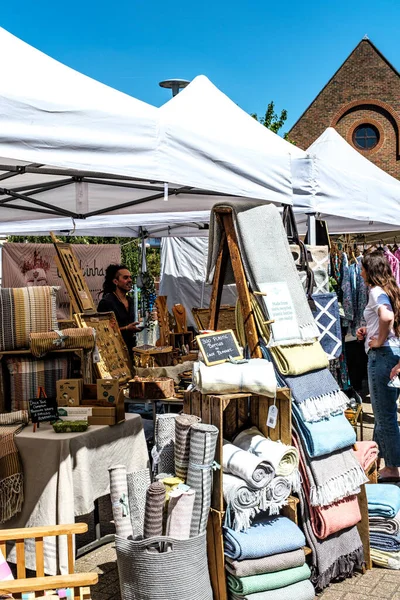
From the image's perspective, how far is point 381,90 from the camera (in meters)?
24.4

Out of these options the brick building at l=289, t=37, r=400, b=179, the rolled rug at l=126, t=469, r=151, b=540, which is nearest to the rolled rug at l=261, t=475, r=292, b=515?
the rolled rug at l=126, t=469, r=151, b=540

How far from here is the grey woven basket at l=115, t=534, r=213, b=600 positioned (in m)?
2.65

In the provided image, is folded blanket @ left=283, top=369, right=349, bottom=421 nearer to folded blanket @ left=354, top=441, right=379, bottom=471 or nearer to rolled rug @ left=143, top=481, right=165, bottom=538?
folded blanket @ left=354, top=441, right=379, bottom=471

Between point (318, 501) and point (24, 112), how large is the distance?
215cm

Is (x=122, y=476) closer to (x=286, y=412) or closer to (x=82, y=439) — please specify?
(x=82, y=439)

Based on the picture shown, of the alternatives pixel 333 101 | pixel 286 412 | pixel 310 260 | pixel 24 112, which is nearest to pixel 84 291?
pixel 310 260

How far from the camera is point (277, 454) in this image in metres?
3.08

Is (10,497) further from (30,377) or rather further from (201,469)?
(201,469)

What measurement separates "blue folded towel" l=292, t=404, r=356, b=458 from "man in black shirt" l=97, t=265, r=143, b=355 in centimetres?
266

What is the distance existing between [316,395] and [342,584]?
0.93 metres

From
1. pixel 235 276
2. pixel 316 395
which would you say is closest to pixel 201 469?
pixel 316 395

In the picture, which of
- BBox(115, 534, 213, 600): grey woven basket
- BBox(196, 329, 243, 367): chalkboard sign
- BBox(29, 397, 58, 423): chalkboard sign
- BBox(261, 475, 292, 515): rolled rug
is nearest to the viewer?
BBox(115, 534, 213, 600): grey woven basket

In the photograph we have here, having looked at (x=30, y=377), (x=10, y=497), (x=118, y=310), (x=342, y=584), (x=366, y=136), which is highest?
(x=366, y=136)

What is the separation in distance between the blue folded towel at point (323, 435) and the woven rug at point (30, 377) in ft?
4.86
